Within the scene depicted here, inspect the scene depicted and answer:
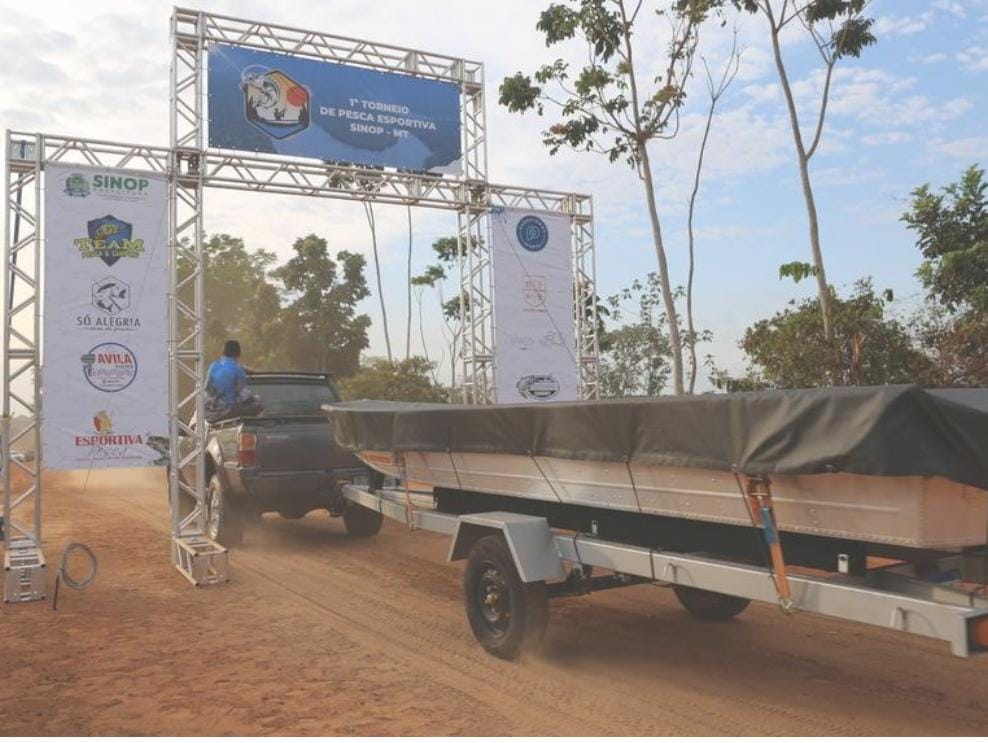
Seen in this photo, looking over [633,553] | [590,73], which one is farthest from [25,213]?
[590,73]

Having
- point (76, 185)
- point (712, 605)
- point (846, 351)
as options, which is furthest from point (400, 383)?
point (712, 605)

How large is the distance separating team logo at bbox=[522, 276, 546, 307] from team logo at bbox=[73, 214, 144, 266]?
6.48 metres

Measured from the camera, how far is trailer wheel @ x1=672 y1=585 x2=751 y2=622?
20.1 feet

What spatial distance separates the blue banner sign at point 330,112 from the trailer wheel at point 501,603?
7384 millimetres

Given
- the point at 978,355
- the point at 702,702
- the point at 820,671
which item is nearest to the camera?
the point at 702,702

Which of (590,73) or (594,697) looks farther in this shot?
(590,73)

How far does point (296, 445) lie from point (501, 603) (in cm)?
453

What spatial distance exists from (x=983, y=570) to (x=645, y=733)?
188 cm

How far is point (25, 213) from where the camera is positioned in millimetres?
8695

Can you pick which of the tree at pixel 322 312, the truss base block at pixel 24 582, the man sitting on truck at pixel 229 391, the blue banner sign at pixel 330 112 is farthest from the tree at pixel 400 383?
the truss base block at pixel 24 582

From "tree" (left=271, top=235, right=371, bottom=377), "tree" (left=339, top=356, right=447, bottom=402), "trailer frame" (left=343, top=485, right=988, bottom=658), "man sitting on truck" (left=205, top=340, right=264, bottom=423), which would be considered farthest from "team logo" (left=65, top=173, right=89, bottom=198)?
"tree" (left=271, top=235, right=371, bottom=377)

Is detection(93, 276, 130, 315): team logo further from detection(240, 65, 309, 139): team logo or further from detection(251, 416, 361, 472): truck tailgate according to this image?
detection(240, 65, 309, 139): team logo

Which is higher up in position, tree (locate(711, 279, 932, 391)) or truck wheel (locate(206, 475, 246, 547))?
tree (locate(711, 279, 932, 391))

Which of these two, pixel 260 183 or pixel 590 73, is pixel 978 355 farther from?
pixel 260 183
